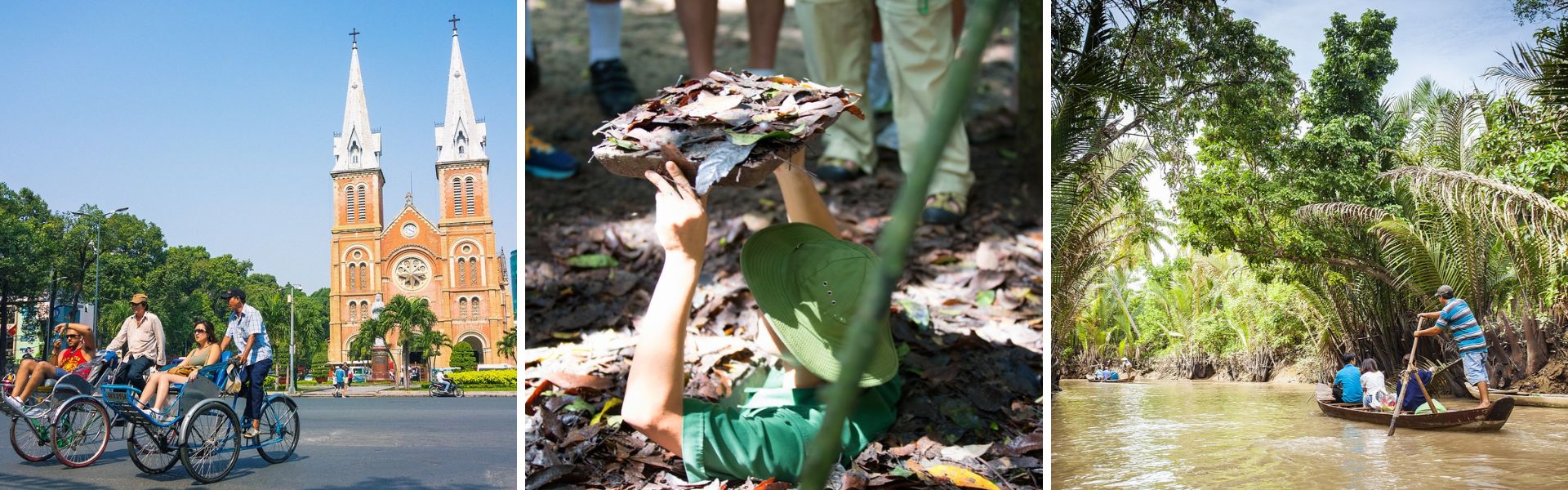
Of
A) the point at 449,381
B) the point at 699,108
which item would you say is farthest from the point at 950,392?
the point at 449,381

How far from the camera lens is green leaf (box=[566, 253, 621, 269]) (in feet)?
9.24

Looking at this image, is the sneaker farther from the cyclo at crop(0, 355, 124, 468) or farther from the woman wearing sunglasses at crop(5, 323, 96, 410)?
the woman wearing sunglasses at crop(5, 323, 96, 410)

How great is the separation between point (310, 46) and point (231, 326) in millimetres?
1159

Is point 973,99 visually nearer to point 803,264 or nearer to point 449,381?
point 803,264

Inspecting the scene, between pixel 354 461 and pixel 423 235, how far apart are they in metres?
0.99

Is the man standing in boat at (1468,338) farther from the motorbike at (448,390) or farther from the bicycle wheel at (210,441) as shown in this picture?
the bicycle wheel at (210,441)

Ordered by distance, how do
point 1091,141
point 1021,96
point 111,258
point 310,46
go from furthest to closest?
1. point 1091,141
2. point 310,46
3. point 111,258
4. point 1021,96

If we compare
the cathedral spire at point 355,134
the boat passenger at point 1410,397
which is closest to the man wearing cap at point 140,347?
the cathedral spire at point 355,134

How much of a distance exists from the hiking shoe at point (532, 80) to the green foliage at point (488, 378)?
271cm

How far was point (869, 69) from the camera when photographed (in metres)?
2.83

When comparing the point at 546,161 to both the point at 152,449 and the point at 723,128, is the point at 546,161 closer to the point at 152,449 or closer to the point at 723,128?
the point at 723,128

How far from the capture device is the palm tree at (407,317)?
500 cm

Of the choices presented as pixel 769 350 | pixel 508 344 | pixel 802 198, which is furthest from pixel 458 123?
pixel 769 350

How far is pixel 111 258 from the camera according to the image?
3689mm
